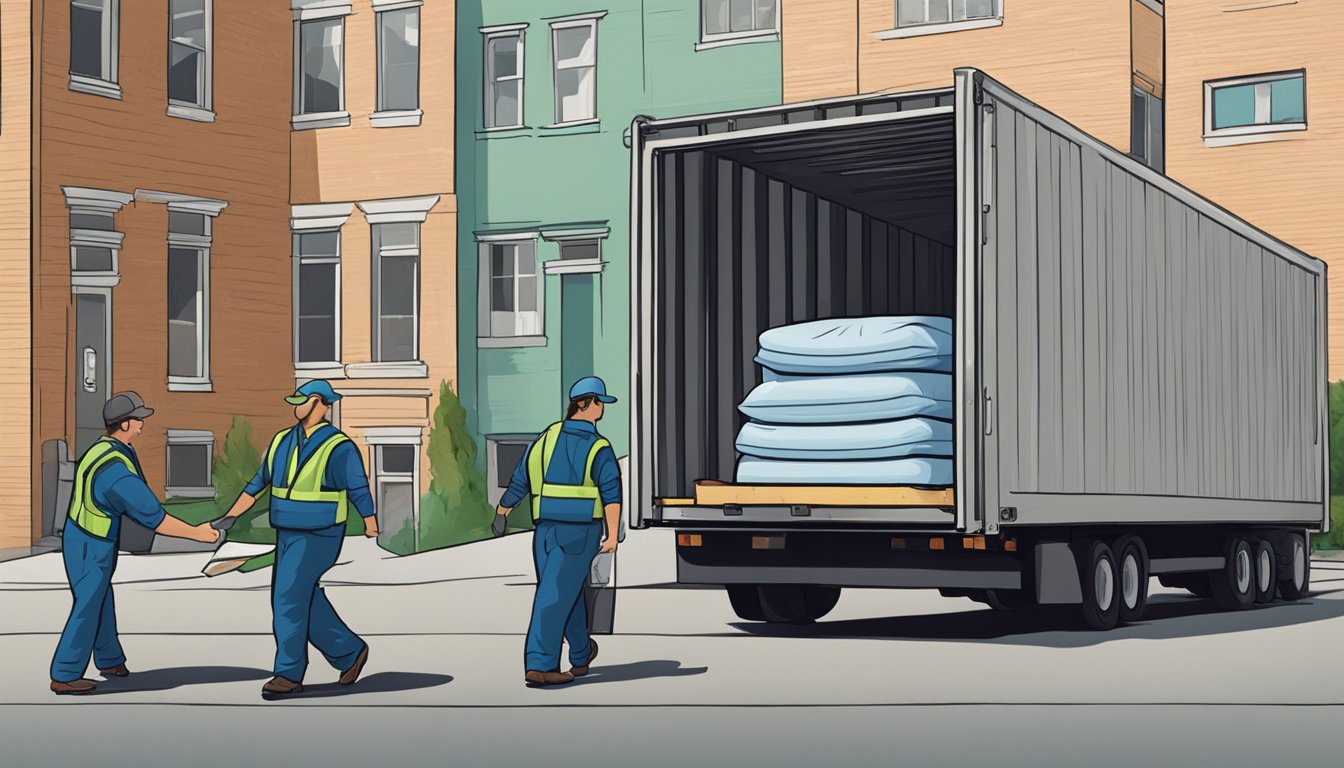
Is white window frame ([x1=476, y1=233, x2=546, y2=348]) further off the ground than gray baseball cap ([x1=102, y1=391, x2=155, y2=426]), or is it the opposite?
white window frame ([x1=476, y1=233, x2=546, y2=348])

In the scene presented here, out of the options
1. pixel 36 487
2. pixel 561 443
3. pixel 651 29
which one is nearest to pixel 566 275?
pixel 651 29

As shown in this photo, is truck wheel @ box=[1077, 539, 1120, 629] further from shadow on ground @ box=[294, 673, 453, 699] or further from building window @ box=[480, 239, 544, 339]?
building window @ box=[480, 239, 544, 339]

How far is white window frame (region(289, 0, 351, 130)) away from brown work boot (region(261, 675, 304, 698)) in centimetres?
2151

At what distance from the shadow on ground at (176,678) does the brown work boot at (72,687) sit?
0.13 m

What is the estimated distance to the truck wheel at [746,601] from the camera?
1677 centimetres

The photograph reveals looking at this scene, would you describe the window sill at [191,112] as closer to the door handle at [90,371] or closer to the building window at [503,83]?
the door handle at [90,371]

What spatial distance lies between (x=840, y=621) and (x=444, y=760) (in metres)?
8.80

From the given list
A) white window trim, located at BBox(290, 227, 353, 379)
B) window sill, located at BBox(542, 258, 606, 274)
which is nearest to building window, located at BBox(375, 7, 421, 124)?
white window trim, located at BBox(290, 227, 353, 379)

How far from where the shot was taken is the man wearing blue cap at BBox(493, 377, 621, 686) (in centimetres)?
1205

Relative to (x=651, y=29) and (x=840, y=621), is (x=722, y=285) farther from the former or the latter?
(x=651, y=29)

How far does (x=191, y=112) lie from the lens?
29.7 metres

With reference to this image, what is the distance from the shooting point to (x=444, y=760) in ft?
30.6

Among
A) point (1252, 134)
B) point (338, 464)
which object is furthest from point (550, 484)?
point (1252, 134)

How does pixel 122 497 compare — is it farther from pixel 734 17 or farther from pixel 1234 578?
pixel 734 17
